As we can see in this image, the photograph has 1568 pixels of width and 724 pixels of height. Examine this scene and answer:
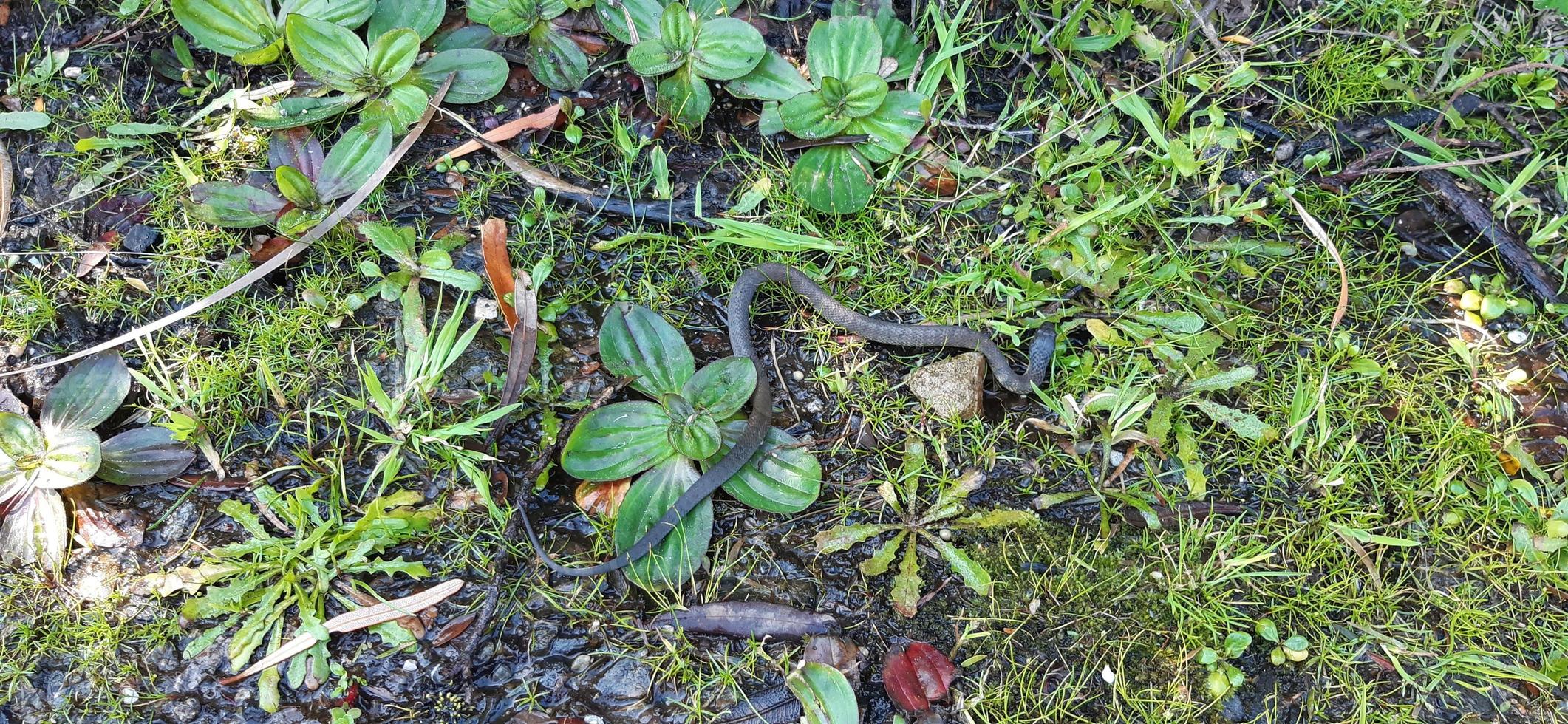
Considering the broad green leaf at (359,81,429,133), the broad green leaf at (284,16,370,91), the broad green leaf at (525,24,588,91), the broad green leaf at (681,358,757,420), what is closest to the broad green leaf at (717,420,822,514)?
the broad green leaf at (681,358,757,420)

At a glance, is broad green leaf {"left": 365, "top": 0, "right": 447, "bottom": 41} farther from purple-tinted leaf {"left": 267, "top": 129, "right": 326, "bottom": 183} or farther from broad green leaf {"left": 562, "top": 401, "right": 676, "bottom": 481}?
broad green leaf {"left": 562, "top": 401, "right": 676, "bottom": 481}

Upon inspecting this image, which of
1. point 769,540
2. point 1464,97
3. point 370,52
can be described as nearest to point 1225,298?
point 1464,97

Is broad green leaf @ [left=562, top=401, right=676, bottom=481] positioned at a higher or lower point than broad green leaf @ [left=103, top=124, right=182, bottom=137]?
lower

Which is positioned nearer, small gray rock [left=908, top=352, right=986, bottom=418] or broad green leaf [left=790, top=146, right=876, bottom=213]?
small gray rock [left=908, top=352, right=986, bottom=418]

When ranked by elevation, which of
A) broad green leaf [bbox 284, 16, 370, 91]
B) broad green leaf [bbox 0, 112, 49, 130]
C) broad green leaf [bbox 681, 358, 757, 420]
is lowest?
broad green leaf [bbox 681, 358, 757, 420]

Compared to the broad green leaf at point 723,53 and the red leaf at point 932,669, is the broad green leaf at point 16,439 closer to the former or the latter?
the broad green leaf at point 723,53

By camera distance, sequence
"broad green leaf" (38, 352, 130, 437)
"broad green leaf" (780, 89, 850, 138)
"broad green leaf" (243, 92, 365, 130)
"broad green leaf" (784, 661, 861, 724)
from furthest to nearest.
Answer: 1. "broad green leaf" (780, 89, 850, 138)
2. "broad green leaf" (243, 92, 365, 130)
3. "broad green leaf" (38, 352, 130, 437)
4. "broad green leaf" (784, 661, 861, 724)

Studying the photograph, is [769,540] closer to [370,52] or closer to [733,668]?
[733,668]
